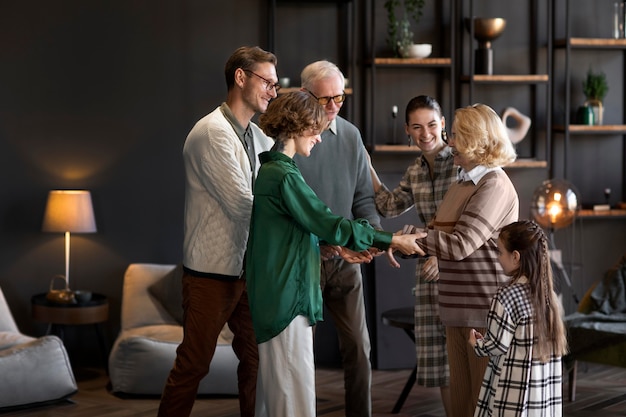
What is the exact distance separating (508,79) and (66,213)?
9.76ft

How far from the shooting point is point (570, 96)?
7.17 meters

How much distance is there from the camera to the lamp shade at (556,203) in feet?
22.0

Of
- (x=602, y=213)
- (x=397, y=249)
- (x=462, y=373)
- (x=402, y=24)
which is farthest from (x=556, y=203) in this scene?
(x=397, y=249)

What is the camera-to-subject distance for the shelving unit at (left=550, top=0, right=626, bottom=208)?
696 centimetres

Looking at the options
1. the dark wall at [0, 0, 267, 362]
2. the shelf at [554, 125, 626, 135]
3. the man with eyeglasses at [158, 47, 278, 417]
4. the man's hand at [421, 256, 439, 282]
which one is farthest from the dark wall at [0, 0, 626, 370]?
the man with eyeglasses at [158, 47, 278, 417]

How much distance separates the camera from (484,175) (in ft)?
12.6

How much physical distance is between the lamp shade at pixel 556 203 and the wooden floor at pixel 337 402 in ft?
3.31

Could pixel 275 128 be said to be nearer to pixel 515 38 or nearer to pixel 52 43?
pixel 52 43

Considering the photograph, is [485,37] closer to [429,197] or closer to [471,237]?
[429,197]

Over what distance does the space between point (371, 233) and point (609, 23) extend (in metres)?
4.26

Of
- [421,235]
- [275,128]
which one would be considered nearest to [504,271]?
[421,235]

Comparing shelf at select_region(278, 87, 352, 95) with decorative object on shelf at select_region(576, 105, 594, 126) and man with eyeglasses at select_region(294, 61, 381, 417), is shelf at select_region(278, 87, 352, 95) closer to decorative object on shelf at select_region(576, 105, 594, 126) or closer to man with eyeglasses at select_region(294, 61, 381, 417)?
decorative object on shelf at select_region(576, 105, 594, 126)

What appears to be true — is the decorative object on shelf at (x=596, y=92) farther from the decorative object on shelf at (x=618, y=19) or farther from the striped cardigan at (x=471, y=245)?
the striped cardigan at (x=471, y=245)

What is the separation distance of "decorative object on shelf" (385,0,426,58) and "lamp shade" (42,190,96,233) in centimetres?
224
